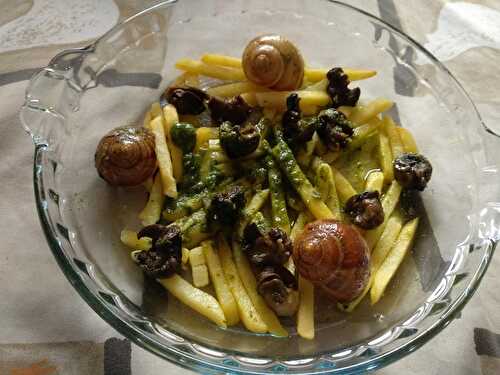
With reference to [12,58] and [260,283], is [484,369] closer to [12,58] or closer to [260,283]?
[260,283]

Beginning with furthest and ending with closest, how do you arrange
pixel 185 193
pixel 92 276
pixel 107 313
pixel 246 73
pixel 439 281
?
1. pixel 246 73
2. pixel 185 193
3. pixel 439 281
4. pixel 92 276
5. pixel 107 313

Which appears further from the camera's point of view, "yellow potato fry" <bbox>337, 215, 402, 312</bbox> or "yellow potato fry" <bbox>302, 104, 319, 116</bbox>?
"yellow potato fry" <bbox>302, 104, 319, 116</bbox>

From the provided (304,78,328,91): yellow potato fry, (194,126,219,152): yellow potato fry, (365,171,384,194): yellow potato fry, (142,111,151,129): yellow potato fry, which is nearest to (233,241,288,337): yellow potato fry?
(194,126,219,152): yellow potato fry

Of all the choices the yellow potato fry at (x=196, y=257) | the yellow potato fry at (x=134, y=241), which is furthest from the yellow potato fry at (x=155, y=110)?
the yellow potato fry at (x=196, y=257)

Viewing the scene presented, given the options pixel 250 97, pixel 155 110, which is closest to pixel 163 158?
pixel 155 110

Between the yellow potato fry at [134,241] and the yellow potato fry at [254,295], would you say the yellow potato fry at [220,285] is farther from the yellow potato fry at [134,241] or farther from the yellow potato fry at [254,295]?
the yellow potato fry at [134,241]

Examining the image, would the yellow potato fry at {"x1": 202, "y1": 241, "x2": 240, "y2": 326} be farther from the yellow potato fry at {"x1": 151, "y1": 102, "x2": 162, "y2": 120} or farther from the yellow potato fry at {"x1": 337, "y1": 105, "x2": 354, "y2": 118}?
the yellow potato fry at {"x1": 337, "y1": 105, "x2": 354, "y2": 118}

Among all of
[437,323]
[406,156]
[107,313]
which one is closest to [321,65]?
[406,156]
